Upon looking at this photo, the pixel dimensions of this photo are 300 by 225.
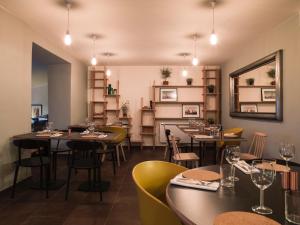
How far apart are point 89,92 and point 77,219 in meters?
5.26

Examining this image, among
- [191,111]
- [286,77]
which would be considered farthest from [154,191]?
[191,111]

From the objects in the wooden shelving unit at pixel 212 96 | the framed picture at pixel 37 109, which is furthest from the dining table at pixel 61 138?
the framed picture at pixel 37 109

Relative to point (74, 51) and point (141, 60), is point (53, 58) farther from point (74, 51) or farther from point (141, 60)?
point (141, 60)

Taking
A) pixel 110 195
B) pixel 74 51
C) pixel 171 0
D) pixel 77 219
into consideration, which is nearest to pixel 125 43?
pixel 74 51

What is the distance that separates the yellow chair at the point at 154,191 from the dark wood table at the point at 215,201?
0.37ft

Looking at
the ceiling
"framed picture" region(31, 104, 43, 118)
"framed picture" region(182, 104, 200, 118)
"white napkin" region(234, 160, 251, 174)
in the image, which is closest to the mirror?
the ceiling

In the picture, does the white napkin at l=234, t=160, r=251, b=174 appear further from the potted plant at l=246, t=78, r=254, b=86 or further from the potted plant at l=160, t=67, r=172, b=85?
the potted plant at l=160, t=67, r=172, b=85

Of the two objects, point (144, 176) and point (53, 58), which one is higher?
point (53, 58)

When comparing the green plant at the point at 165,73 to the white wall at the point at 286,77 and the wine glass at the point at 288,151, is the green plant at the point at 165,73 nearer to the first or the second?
the white wall at the point at 286,77

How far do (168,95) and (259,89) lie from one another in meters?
2.89

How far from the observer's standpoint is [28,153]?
4.01 m

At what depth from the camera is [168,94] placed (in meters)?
7.22

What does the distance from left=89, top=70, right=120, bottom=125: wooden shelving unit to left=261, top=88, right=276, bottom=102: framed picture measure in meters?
4.11

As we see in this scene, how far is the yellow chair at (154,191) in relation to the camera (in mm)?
1213
